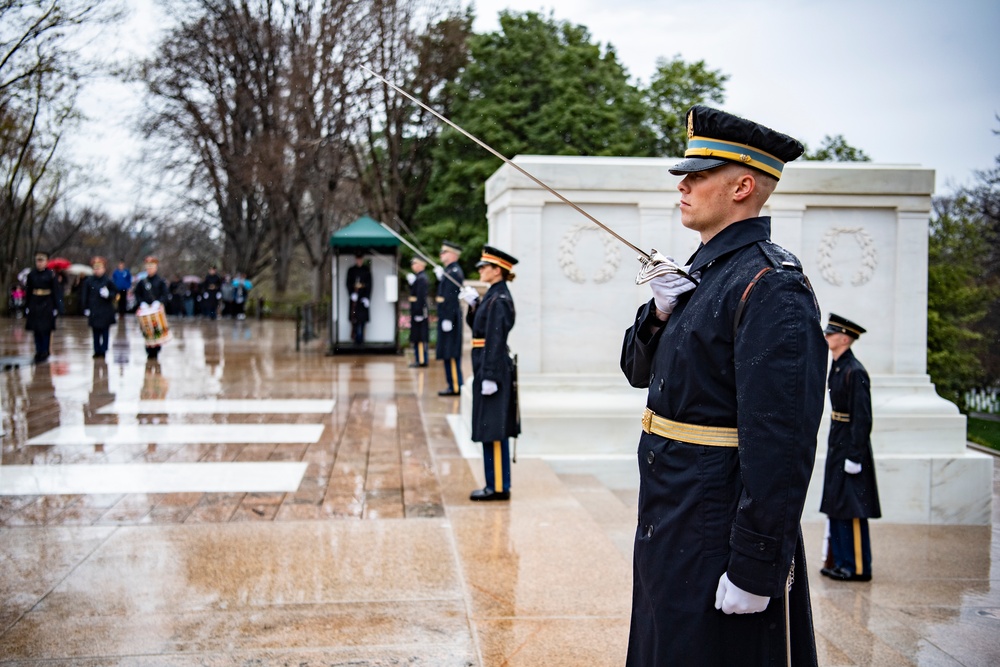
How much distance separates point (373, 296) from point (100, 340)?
516 centimetres

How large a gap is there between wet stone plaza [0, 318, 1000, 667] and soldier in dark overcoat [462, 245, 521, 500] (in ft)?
0.83

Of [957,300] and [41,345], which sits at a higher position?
[957,300]

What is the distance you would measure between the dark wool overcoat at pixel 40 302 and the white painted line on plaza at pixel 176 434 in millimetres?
7649

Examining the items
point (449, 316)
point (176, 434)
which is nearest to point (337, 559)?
point (176, 434)

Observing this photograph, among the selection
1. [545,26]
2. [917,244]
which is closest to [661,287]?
[917,244]

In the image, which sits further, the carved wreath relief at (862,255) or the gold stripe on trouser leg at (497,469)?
the carved wreath relief at (862,255)

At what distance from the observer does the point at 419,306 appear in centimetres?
1620

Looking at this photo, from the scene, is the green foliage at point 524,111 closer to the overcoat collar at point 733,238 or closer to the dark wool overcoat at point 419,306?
the dark wool overcoat at point 419,306

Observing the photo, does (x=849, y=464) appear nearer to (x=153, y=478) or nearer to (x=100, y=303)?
A: (x=153, y=478)

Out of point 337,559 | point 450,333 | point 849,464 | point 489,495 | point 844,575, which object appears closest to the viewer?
point 337,559

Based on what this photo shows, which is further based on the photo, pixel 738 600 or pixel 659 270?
pixel 659 270

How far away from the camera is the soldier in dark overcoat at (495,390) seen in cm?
707

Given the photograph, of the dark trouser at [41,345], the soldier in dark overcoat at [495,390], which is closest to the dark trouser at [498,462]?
the soldier in dark overcoat at [495,390]

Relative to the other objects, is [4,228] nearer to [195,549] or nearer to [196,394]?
[196,394]
